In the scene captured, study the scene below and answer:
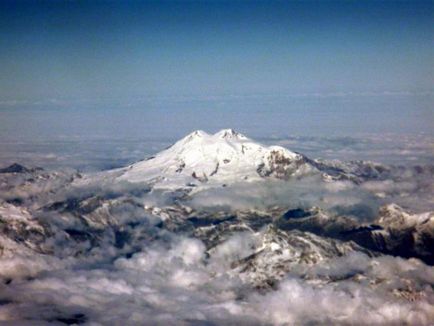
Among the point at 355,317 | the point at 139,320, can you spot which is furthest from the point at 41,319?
the point at 355,317

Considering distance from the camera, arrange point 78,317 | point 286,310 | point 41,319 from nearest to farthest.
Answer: point 41,319, point 78,317, point 286,310

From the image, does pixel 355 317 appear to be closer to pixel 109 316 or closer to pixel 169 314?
pixel 169 314

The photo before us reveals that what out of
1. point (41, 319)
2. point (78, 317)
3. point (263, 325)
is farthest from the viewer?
point (263, 325)

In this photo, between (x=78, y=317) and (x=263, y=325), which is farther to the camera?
(x=263, y=325)

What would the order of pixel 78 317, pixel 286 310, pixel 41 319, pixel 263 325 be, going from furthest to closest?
1. pixel 286 310
2. pixel 263 325
3. pixel 78 317
4. pixel 41 319

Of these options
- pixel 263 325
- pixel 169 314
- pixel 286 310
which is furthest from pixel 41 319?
pixel 286 310

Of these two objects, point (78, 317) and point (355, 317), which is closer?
point (78, 317)

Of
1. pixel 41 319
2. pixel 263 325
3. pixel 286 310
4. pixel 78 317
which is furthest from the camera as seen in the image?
pixel 286 310

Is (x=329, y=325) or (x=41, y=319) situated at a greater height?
(x=41, y=319)

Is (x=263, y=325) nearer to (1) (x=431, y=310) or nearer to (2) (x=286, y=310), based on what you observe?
(2) (x=286, y=310)
